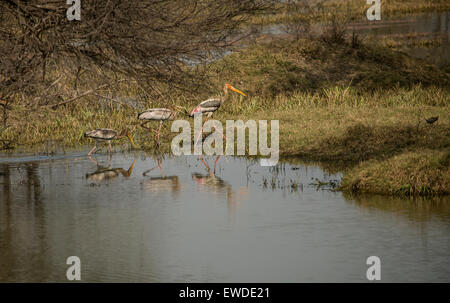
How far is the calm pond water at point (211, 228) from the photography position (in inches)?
357

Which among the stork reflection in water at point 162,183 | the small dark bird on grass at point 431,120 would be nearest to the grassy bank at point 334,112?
the small dark bird on grass at point 431,120

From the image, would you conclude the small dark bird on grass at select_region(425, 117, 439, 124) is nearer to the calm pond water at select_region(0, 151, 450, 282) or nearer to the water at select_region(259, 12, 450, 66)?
the calm pond water at select_region(0, 151, 450, 282)

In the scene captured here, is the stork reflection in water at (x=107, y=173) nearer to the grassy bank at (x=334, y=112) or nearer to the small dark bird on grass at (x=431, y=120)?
the grassy bank at (x=334, y=112)

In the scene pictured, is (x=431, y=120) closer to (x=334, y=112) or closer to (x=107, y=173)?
(x=334, y=112)

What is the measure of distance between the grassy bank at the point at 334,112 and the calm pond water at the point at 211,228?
79 cm

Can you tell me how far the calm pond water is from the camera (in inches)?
357

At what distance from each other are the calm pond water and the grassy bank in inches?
31.0

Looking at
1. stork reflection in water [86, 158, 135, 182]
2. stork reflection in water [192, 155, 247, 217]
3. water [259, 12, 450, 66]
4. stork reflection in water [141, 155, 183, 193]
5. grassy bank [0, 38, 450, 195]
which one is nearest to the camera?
stork reflection in water [192, 155, 247, 217]

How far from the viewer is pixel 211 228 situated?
10961 millimetres

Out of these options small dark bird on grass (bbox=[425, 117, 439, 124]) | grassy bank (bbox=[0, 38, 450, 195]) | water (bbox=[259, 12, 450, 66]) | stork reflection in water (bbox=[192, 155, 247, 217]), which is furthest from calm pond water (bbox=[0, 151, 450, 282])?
water (bbox=[259, 12, 450, 66])

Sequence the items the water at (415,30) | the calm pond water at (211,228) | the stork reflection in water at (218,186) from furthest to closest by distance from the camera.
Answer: the water at (415,30)
the stork reflection in water at (218,186)
the calm pond water at (211,228)

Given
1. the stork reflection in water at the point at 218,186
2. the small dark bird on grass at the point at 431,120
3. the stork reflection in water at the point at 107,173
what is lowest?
the stork reflection in water at the point at 218,186
